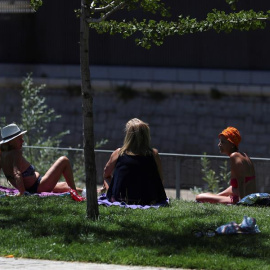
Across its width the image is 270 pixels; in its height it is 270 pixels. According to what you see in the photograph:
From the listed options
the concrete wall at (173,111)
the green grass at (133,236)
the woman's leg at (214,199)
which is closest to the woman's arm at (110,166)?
the green grass at (133,236)

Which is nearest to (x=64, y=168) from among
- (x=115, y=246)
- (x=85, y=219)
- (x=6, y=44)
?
(x=85, y=219)

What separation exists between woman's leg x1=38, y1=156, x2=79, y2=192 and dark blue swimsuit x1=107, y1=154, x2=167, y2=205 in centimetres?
138

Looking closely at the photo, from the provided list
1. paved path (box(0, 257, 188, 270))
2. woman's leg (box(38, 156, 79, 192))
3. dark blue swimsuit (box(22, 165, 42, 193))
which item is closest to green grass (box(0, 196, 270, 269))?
paved path (box(0, 257, 188, 270))

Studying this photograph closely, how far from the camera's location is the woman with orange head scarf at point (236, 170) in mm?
12172

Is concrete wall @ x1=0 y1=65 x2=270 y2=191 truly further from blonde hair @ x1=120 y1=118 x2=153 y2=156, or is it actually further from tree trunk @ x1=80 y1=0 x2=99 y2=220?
tree trunk @ x1=80 y1=0 x2=99 y2=220

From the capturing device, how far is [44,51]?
2658cm

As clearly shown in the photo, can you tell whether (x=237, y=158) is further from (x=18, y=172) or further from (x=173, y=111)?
(x=173, y=111)

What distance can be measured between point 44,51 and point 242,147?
20.0ft

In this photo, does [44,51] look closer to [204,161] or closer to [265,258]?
[204,161]

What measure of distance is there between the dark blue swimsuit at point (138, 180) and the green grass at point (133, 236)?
1.23 feet

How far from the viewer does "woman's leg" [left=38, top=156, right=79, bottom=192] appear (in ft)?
42.8

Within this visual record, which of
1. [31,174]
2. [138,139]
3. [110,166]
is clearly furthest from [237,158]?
[31,174]

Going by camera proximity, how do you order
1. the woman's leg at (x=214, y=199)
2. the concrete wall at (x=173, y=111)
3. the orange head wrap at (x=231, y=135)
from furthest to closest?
the concrete wall at (x=173, y=111) → the woman's leg at (x=214, y=199) → the orange head wrap at (x=231, y=135)

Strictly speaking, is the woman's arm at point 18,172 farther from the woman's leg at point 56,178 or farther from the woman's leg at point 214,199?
the woman's leg at point 214,199
